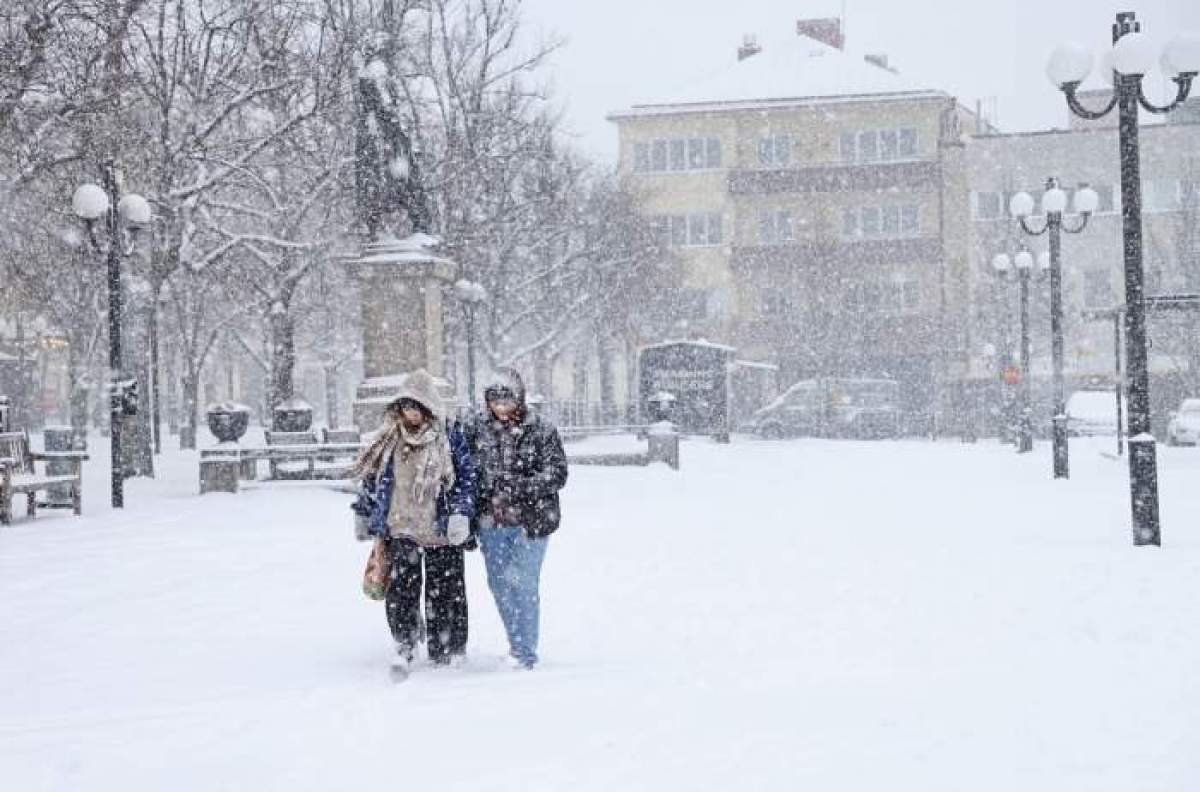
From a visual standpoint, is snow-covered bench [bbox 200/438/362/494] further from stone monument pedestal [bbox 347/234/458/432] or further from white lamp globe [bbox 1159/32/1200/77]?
white lamp globe [bbox 1159/32/1200/77]

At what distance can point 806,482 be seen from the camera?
21.3 meters

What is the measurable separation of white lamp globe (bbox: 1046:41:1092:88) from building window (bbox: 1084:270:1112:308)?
43536 millimetres

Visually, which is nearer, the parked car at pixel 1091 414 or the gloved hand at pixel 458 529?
the gloved hand at pixel 458 529

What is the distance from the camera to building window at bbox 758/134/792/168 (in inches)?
2197

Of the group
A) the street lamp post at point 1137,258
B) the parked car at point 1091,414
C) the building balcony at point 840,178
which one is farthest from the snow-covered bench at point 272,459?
the building balcony at point 840,178

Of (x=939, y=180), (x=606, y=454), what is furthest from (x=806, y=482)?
(x=939, y=180)

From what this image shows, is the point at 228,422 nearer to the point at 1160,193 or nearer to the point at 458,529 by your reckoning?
the point at 458,529

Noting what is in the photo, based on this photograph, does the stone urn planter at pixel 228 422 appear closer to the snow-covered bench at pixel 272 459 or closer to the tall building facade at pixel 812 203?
the snow-covered bench at pixel 272 459

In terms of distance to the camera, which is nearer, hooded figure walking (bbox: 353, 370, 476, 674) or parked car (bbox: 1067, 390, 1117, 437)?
hooded figure walking (bbox: 353, 370, 476, 674)

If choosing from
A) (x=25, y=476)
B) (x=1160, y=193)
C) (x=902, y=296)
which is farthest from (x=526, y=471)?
(x=1160, y=193)

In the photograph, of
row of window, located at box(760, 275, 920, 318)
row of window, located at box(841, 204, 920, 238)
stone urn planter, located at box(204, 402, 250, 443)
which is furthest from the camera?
row of window, located at box(841, 204, 920, 238)

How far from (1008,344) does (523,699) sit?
43465 millimetres

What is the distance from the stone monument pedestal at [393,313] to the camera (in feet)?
59.7

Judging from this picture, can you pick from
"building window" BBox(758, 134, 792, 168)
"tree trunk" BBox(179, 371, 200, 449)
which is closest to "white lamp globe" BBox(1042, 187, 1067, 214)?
"tree trunk" BBox(179, 371, 200, 449)
